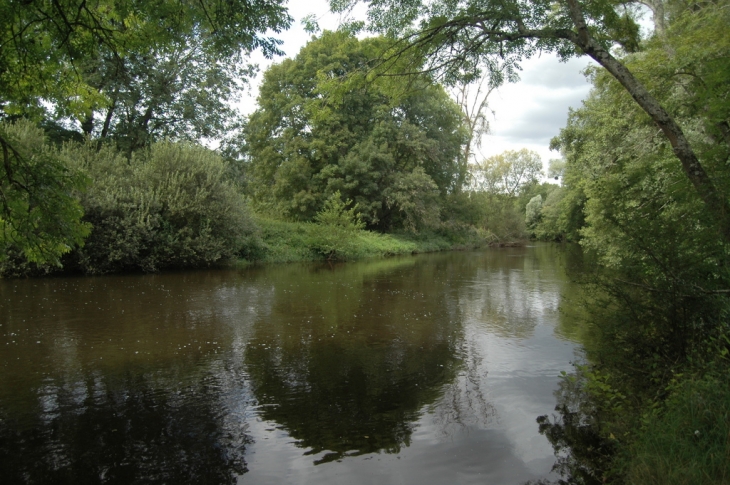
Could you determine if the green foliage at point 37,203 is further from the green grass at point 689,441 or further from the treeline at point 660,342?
the green grass at point 689,441

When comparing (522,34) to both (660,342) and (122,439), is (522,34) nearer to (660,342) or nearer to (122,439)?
(660,342)

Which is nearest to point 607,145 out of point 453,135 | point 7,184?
point 7,184

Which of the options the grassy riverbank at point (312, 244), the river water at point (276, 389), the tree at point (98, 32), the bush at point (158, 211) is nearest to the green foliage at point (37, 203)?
the tree at point (98, 32)

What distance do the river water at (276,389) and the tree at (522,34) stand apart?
10.3ft

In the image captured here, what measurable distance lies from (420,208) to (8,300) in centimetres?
2431

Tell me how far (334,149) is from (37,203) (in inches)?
1050

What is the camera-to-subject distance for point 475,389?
21.1ft

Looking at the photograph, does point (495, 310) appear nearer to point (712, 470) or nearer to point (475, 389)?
point (475, 389)

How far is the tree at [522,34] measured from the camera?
17.1ft

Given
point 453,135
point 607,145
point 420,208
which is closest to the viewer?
point 607,145

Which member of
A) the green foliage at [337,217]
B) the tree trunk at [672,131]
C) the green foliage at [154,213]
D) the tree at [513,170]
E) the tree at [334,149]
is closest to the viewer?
the tree trunk at [672,131]

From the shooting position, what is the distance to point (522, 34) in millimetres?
6039

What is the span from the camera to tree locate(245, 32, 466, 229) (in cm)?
3136

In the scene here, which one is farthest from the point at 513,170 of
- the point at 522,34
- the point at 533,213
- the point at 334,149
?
the point at 522,34
